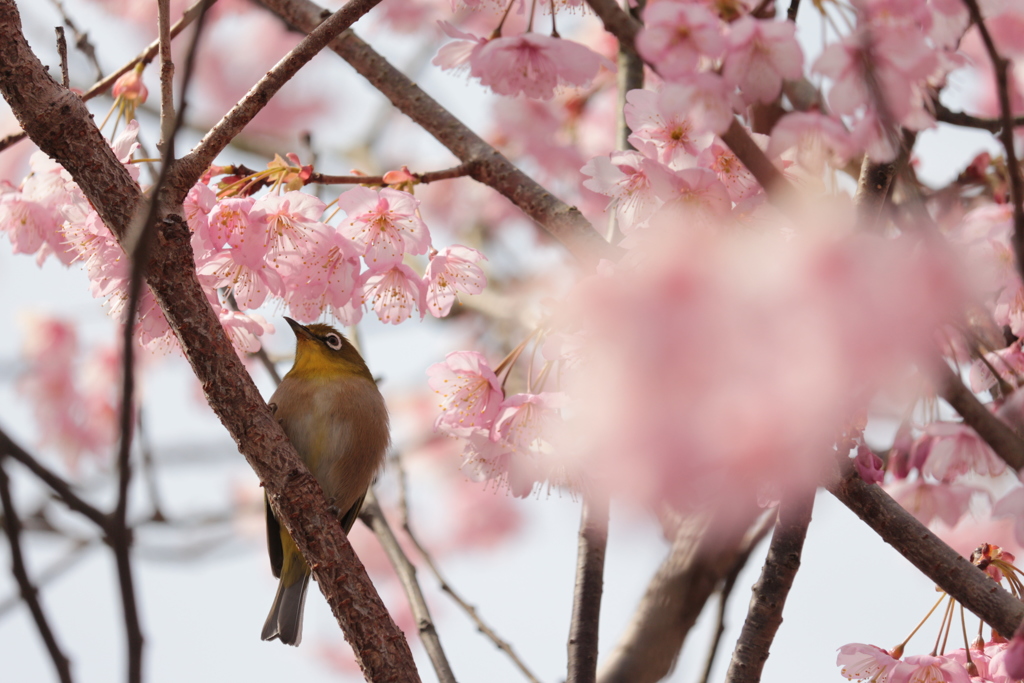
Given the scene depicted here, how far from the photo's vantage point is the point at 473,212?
557cm

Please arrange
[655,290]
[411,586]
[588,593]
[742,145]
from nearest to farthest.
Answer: [655,290] < [742,145] < [588,593] < [411,586]

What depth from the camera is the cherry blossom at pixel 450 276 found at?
80.2 inches

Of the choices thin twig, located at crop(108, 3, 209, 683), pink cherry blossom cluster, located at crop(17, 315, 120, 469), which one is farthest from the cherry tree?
pink cherry blossom cluster, located at crop(17, 315, 120, 469)

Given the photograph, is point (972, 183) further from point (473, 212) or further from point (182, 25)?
point (473, 212)

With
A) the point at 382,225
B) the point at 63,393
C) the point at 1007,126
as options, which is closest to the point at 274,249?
the point at 382,225

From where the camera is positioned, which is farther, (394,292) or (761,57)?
(394,292)

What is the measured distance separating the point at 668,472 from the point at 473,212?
4792 mm

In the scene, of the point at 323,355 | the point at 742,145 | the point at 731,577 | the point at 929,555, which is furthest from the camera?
the point at 323,355

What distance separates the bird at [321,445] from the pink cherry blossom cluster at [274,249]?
0.91m

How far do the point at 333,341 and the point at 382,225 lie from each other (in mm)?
1472

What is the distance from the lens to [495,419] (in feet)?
6.13

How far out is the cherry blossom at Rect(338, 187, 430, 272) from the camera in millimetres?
1905

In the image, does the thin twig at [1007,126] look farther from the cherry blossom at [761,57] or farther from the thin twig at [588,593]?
the thin twig at [588,593]

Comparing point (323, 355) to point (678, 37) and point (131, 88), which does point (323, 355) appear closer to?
point (131, 88)
